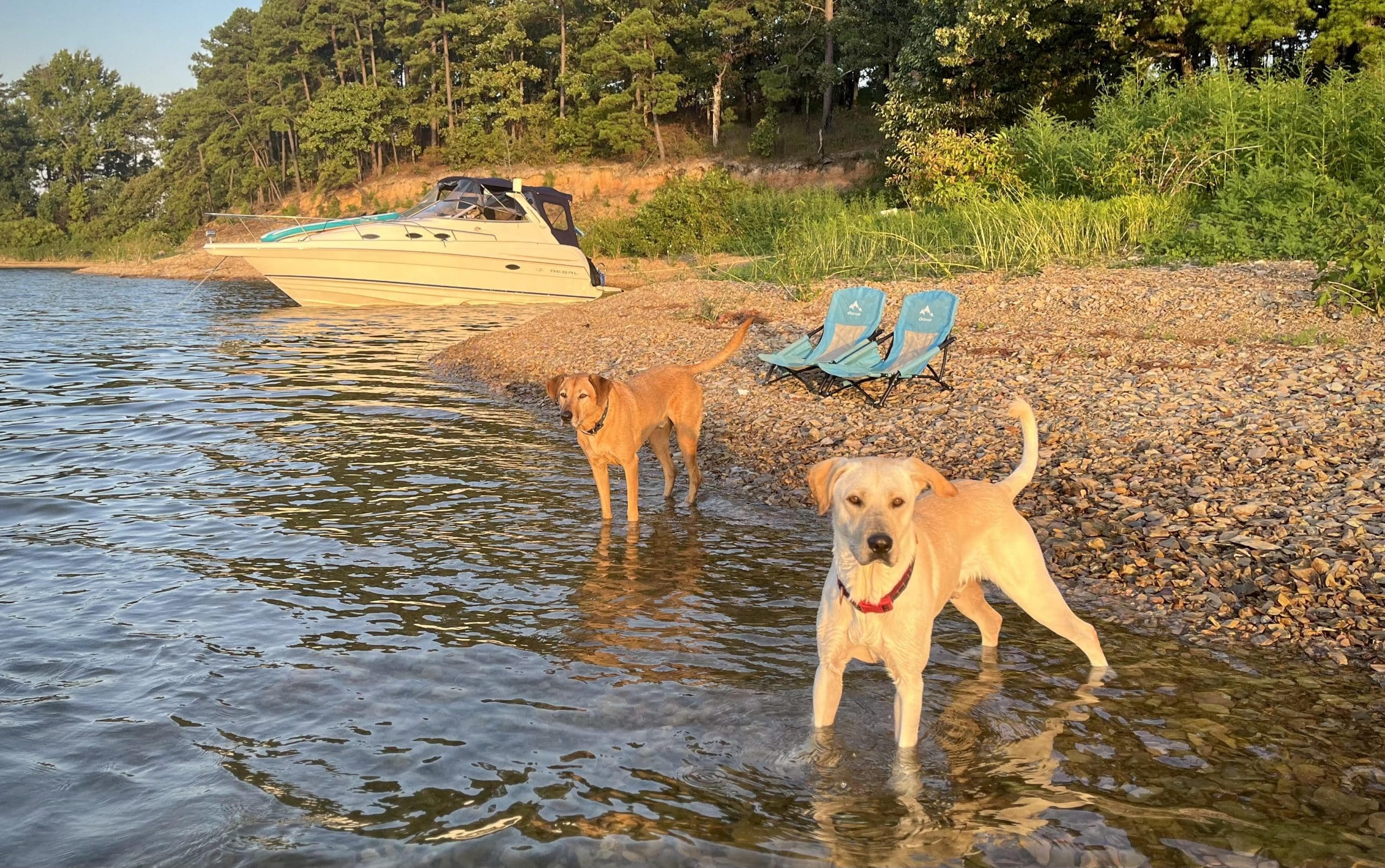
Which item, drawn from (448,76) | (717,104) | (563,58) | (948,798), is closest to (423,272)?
(948,798)

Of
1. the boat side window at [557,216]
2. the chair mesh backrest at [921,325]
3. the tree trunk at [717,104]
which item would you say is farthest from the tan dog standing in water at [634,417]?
the tree trunk at [717,104]

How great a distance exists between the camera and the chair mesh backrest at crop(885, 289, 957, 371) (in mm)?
10219

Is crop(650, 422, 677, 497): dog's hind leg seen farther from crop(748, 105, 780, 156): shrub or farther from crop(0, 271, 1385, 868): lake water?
crop(748, 105, 780, 156): shrub

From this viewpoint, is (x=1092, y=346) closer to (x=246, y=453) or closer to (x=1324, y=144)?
(x=1324, y=144)

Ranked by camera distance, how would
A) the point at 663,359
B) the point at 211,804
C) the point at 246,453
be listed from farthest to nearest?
the point at 663,359, the point at 246,453, the point at 211,804

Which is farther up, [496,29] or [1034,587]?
[496,29]

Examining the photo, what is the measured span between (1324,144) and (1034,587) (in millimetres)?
13507

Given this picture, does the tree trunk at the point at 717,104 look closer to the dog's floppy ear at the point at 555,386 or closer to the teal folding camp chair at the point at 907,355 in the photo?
the teal folding camp chair at the point at 907,355

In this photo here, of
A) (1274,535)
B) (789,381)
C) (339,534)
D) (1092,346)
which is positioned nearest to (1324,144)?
(1092,346)

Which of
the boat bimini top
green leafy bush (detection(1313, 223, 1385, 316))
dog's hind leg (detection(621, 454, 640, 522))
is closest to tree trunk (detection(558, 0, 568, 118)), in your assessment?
the boat bimini top

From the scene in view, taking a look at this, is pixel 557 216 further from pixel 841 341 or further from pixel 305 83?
Answer: pixel 305 83

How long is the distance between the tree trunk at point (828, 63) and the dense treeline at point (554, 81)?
0.14 meters

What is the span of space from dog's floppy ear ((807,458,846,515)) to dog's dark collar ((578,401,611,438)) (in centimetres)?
347

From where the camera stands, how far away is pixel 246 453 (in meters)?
10.2
